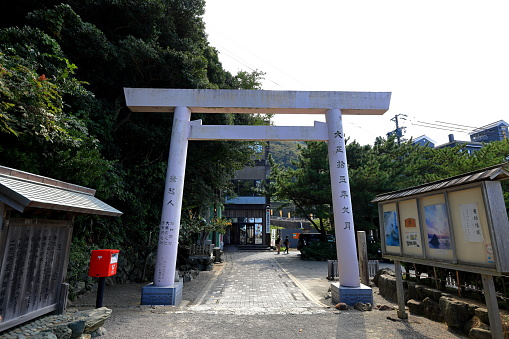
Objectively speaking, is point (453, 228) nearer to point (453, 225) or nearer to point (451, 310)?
point (453, 225)

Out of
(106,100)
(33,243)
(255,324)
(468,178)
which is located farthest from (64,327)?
(106,100)

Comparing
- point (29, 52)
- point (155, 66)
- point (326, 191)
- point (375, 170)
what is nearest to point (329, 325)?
point (29, 52)

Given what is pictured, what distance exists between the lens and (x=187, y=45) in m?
9.88

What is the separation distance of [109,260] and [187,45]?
8.10m

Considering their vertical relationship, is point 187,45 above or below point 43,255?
above

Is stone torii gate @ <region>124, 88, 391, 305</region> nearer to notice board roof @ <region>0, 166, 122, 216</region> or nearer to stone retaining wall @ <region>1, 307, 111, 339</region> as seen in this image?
notice board roof @ <region>0, 166, 122, 216</region>

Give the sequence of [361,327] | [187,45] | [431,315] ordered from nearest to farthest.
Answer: [361,327] → [431,315] → [187,45]

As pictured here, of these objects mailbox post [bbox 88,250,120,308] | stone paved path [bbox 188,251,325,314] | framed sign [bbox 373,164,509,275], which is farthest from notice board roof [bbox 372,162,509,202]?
mailbox post [bbox 88,250,120,308]

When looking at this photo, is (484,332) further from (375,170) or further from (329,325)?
(375,170)

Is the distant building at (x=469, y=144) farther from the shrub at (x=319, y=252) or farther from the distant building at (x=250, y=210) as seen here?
the shrub at (x=319, y=252)

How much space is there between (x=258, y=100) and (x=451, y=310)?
20.8ft

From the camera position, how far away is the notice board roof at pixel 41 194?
3262 millimetres

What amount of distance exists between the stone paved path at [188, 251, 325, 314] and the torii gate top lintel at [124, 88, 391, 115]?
5.26m

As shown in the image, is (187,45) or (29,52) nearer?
(29,52)
